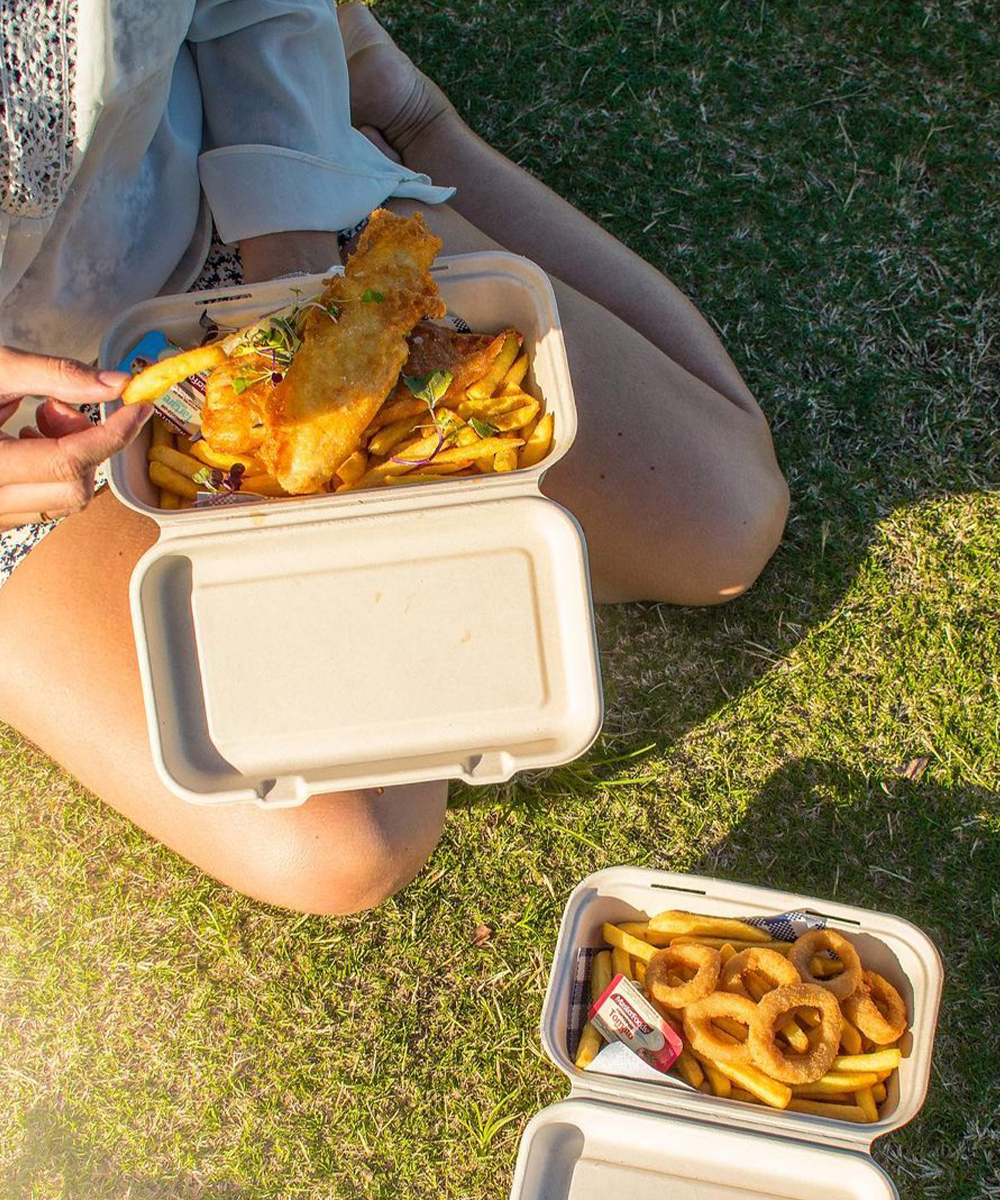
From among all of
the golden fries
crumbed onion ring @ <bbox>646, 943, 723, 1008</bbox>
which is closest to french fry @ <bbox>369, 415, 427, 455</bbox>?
the golden fries

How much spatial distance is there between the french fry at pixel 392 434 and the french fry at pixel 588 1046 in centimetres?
119

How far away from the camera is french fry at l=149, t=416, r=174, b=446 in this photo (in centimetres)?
181

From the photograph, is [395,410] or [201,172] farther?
[201,172]

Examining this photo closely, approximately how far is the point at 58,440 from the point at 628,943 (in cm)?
143

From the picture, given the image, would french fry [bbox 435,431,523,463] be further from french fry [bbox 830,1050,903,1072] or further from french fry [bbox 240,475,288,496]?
french fry [bbox 830,1050,903,1072]

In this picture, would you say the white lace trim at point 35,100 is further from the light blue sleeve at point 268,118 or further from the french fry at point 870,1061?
the french fry at point 870,1061

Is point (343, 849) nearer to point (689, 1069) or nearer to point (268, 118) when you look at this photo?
point (689, 1069)

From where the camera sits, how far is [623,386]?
227 centimetres

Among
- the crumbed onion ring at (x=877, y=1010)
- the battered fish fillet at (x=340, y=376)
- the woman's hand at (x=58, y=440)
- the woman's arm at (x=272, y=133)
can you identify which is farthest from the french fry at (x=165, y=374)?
the crumbed onion ring at (x=877, y=1010)

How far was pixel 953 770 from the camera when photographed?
2.55m

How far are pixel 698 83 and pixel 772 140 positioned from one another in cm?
28

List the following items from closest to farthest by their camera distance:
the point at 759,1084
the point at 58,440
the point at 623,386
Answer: the point at 58,440, the point at 759,1084, the point at 623,386

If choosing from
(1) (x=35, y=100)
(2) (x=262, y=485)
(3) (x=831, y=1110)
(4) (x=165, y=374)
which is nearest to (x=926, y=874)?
(3) (x=831, y=1110)

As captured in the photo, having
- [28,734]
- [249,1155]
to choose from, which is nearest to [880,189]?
[28,734]
